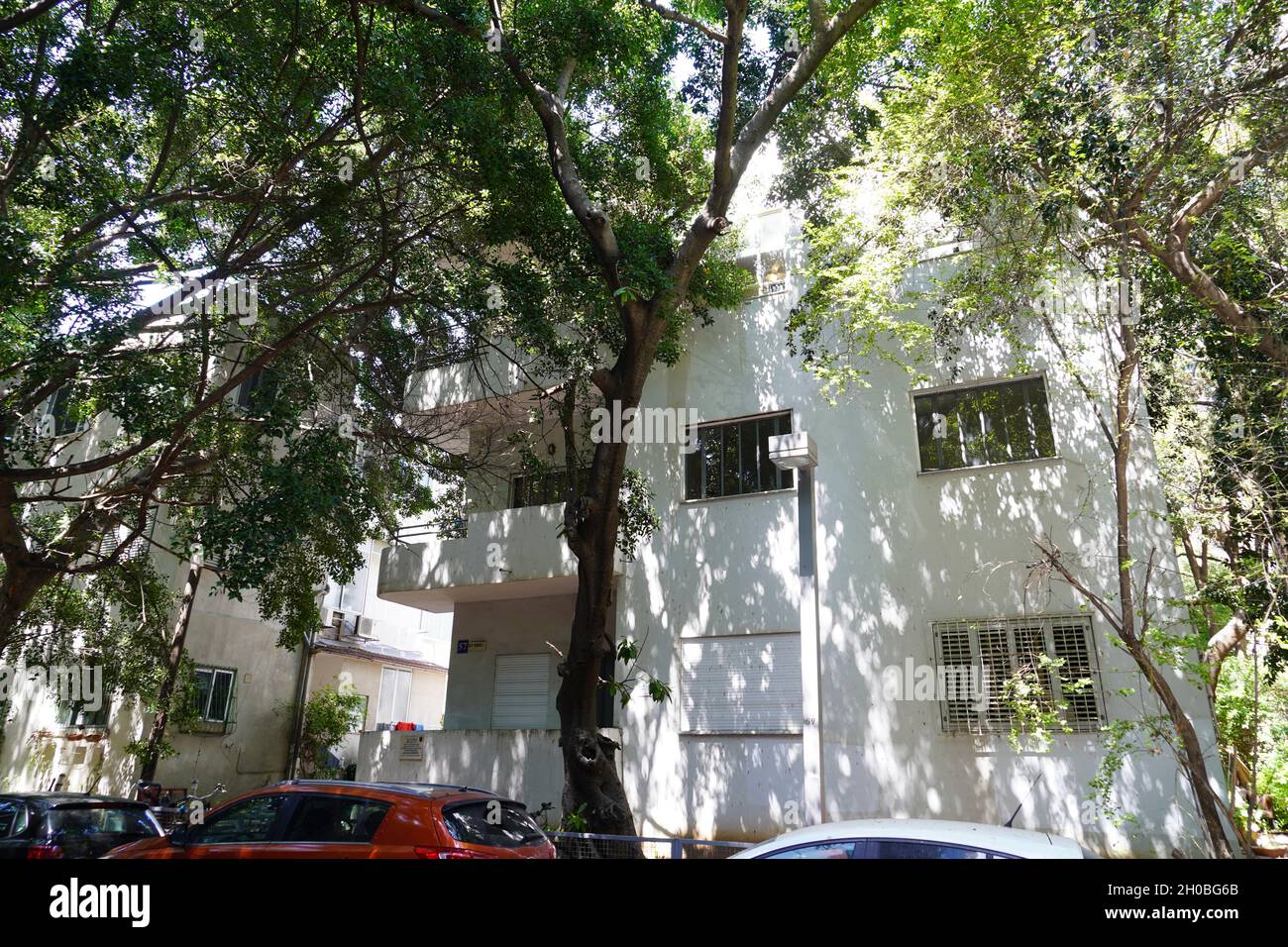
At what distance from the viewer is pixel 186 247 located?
39.5 ft

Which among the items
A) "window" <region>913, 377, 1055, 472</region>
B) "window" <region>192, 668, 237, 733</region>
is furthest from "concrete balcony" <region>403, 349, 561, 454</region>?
"window" <region>192, 668, 237, 733</region>

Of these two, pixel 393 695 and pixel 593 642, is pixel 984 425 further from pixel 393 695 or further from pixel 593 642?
pixel 393 695

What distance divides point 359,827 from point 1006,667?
8.46 metres

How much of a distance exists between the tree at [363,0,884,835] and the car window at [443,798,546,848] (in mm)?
1924

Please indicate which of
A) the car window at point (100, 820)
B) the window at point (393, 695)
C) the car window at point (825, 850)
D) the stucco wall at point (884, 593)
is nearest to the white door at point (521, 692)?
the stucco wall at point (884, 593)

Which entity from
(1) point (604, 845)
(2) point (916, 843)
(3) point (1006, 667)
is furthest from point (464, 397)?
(2) point (916, 843)

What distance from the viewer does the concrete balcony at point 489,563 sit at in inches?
575

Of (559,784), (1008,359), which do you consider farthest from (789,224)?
(559,784)

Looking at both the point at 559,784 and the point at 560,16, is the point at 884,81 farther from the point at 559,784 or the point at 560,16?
the point at 559,784

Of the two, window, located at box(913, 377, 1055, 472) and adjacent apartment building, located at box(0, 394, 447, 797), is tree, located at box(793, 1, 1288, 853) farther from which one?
adjacent apartment building, located at box(0, 394, 447, 797)

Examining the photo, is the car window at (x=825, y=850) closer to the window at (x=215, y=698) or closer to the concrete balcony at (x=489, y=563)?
the concrete balcony at (x=489, y=563)

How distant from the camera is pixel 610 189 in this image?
44.8 ft
